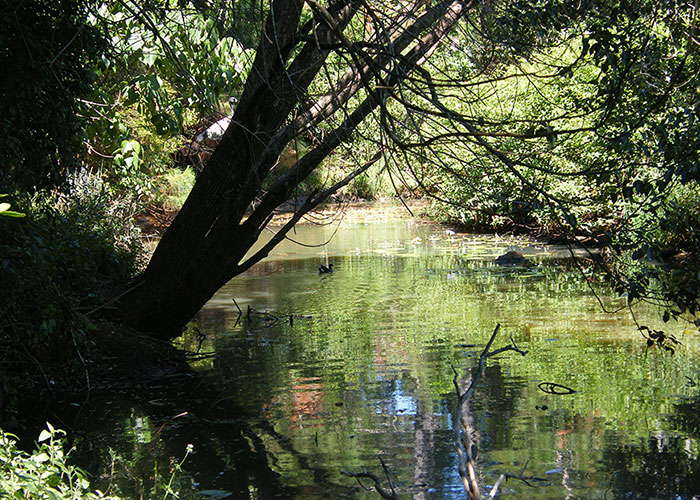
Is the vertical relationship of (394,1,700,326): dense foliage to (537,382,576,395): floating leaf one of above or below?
above

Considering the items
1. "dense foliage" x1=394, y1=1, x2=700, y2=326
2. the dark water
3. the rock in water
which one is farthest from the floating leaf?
the rock in water

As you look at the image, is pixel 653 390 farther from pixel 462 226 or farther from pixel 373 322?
pixel 462 226

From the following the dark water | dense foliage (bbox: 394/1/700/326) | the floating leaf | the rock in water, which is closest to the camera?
dense foliage (bbox: 394/1/700/326)

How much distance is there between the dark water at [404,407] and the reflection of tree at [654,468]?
12 millimetres

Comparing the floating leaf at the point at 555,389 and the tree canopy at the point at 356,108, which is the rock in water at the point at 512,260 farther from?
the floating leaf at the point at 555,389

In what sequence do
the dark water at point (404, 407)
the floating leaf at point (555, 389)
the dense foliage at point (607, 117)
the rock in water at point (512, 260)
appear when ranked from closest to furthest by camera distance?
the dense foliage at point (607, 117)
the dark water at point (404, 407)
the floating leaf at point (555, 389)
the rock in water at point (512, 260)

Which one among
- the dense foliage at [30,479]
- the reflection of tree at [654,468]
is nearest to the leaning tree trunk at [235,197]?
the reflection of tree at [654,468]

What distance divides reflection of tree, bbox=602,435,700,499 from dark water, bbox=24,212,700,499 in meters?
0.01

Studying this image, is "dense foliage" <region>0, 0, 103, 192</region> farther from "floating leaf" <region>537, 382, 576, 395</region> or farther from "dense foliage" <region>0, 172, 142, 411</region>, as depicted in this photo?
"floating leaf" <region>537, 382, 576, 395</region>

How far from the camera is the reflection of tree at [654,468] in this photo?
4137 millimetres

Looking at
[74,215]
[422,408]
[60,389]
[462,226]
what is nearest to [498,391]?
[422,408]

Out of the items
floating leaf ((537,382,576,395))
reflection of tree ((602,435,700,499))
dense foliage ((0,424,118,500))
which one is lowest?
reflection of tree ((602,435,700,499))

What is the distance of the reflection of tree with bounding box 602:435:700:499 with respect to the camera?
4.14 m

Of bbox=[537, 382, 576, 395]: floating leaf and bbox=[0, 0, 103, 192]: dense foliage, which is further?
bbox=[537, 382, 576, 395]: floating leaf
